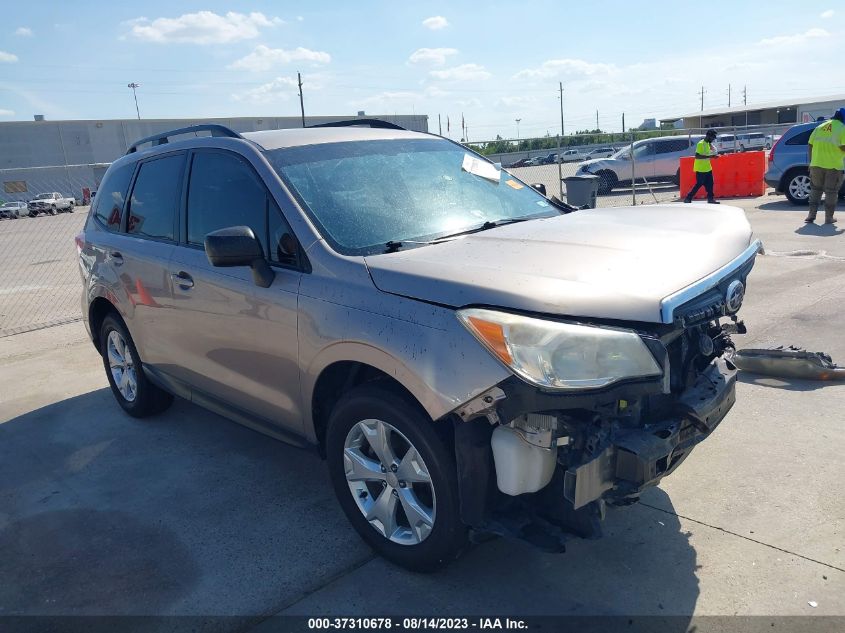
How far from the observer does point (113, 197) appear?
5.18 metres

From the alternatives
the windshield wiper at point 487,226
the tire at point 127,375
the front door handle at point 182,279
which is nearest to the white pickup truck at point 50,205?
the tire at point 127,375

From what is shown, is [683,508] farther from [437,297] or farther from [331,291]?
[331,291]

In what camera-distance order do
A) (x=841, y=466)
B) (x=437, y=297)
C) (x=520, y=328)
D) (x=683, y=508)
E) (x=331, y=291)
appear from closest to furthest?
(x=520, y=328), (x=437, y=297), (x=331, y=291), (x=683, y=508), (x=841, y=466)

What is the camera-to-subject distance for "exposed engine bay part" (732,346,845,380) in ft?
16.2

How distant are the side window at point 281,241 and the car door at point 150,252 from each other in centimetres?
105

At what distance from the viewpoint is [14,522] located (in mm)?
3881

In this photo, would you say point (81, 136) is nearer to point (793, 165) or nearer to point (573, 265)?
point (793, 165)

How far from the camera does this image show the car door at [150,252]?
14.3ft

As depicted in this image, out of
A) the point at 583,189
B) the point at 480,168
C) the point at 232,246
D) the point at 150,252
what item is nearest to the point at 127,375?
the point at 150,252

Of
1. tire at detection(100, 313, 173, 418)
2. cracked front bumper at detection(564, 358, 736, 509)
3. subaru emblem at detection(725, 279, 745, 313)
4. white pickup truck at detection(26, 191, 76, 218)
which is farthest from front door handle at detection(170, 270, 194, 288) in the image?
white pickup truck at detection(26, 191, 76, 218)

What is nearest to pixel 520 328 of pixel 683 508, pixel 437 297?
pixel 437 297

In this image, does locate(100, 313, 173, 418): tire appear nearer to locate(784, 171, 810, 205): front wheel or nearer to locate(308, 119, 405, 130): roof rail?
locate(308, 119, 405, 130): roof rail

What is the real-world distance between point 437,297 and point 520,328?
1.22 feet

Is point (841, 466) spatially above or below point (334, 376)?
below
